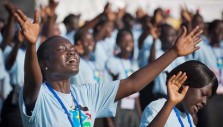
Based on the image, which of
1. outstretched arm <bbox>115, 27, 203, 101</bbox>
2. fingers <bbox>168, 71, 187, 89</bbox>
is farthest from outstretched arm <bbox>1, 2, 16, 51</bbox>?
fingers <bbox>168, 71, 187, 89</bbox>

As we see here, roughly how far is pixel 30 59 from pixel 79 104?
614mm

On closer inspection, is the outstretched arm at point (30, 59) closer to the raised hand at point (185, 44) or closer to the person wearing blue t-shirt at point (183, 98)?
the person wearing blue t-shirt at point (183, 98)

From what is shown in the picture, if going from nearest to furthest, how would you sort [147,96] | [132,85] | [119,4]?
1. [132,85]
2. [147,96]
3. [119,4]

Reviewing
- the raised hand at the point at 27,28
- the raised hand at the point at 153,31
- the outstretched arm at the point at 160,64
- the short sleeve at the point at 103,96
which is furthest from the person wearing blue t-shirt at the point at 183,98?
the raised hand at the point at 153,31

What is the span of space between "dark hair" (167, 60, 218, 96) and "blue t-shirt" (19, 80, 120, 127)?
55 centimetres

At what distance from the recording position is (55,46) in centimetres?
446

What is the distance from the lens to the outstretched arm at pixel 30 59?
12.6 ft

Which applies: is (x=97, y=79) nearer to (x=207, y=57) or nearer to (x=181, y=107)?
(x=207, y=57)

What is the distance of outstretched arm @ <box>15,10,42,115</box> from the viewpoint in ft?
12.6

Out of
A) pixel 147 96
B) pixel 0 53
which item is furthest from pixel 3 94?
pixel 147 96

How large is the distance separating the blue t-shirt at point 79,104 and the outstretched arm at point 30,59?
9 cm

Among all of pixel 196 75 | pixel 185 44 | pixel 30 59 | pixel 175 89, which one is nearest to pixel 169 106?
pixel 175 89

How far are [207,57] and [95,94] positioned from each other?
4.99 m

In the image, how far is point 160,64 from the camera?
4.34m
